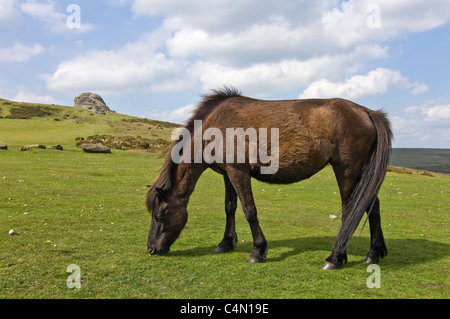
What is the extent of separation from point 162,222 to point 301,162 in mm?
2932

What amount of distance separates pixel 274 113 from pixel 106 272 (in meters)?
4.10

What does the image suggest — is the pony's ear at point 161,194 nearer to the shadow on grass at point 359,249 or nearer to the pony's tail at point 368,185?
the shadow on grass at point 359,249

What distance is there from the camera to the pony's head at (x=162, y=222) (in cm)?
598

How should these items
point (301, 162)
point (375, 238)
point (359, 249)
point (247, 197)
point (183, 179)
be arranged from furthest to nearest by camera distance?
point (359, 249) < point (183, 179) < point (375, 238) < point (247, 197) < point (301, 162)

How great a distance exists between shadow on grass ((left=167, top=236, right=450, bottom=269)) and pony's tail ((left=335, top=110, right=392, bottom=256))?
2.60ft

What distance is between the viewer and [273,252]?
20.9ft

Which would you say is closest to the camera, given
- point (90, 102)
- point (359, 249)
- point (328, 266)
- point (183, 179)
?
point (328, 266)

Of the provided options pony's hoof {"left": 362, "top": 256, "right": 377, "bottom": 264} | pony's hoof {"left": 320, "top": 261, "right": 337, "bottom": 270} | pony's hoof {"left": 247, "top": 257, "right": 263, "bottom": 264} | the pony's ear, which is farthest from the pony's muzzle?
pony's hoof {"left": 362, "top": 256, "right": 377, "bottom": 264}

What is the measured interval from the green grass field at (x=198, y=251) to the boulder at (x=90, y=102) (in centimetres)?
13087

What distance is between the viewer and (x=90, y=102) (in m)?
136

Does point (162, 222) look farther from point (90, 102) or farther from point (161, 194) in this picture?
point (90, 102)

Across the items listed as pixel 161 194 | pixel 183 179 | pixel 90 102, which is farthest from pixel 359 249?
pixel 90 102
